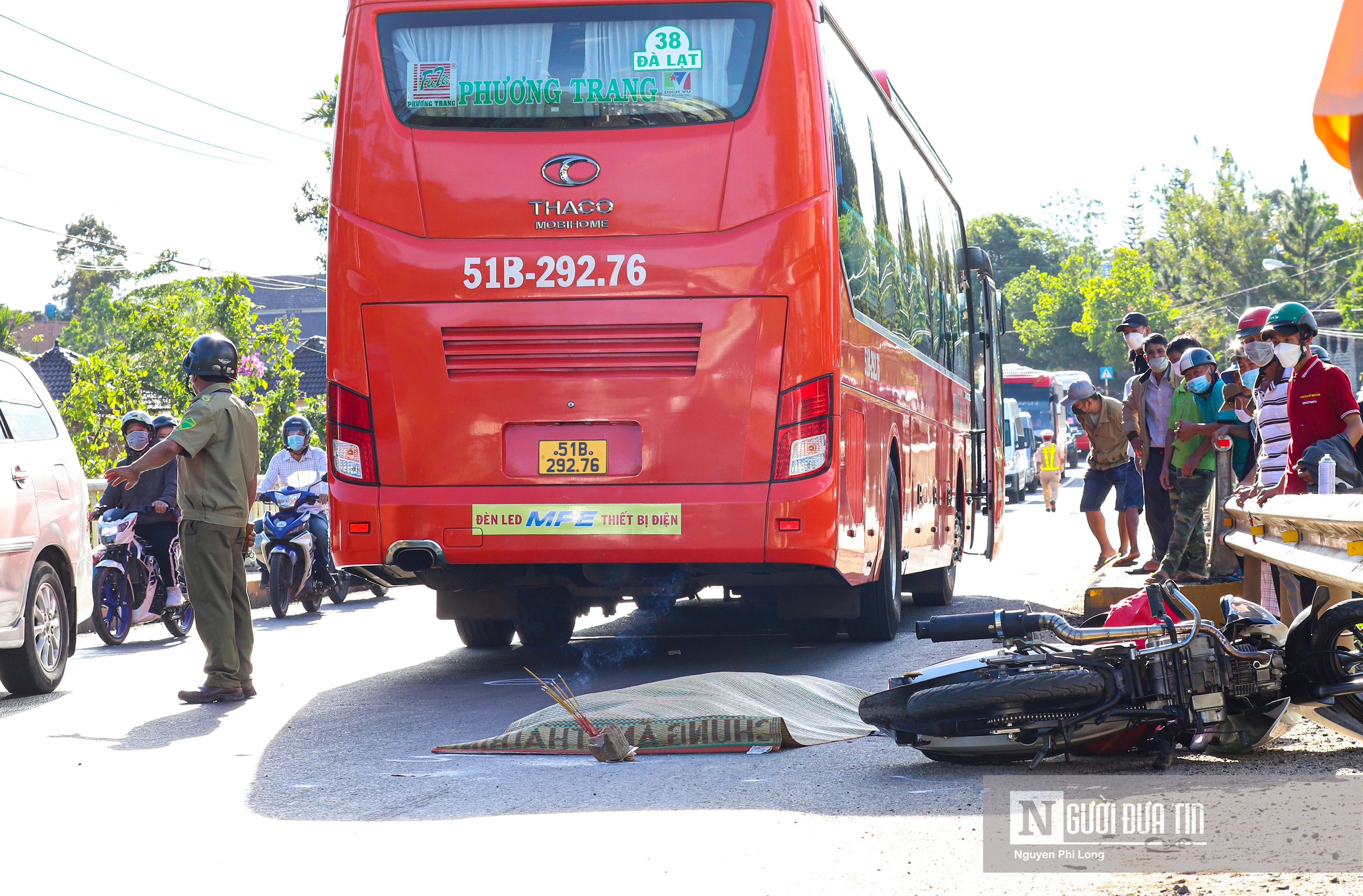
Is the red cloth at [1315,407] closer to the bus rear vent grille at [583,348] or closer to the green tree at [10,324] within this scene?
the bus rear vent grille at [583,348]

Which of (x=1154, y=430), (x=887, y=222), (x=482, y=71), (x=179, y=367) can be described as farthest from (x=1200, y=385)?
(x=179, y=367)

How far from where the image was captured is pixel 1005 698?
5742 millimetres

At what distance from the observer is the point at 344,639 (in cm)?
1285

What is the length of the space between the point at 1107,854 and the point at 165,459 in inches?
227

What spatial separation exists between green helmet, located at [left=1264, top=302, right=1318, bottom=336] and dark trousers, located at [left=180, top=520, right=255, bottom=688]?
19.3ft

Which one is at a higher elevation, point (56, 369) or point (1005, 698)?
point (56, 369)

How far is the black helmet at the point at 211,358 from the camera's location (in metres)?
9.08

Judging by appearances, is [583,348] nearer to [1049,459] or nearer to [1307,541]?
[1307,541]

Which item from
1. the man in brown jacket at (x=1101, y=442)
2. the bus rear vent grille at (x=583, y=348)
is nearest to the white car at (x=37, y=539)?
the bus rear vent grille at (x=583, y=348)

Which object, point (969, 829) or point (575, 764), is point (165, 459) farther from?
point (969, 829)

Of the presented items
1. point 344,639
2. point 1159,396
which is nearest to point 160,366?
point 344,639

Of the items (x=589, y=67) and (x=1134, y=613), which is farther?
(x=589, y=67)

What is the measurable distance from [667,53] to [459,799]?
4.52 meters

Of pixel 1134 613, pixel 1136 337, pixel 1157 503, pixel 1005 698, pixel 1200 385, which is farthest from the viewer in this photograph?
pixel 1136 337
